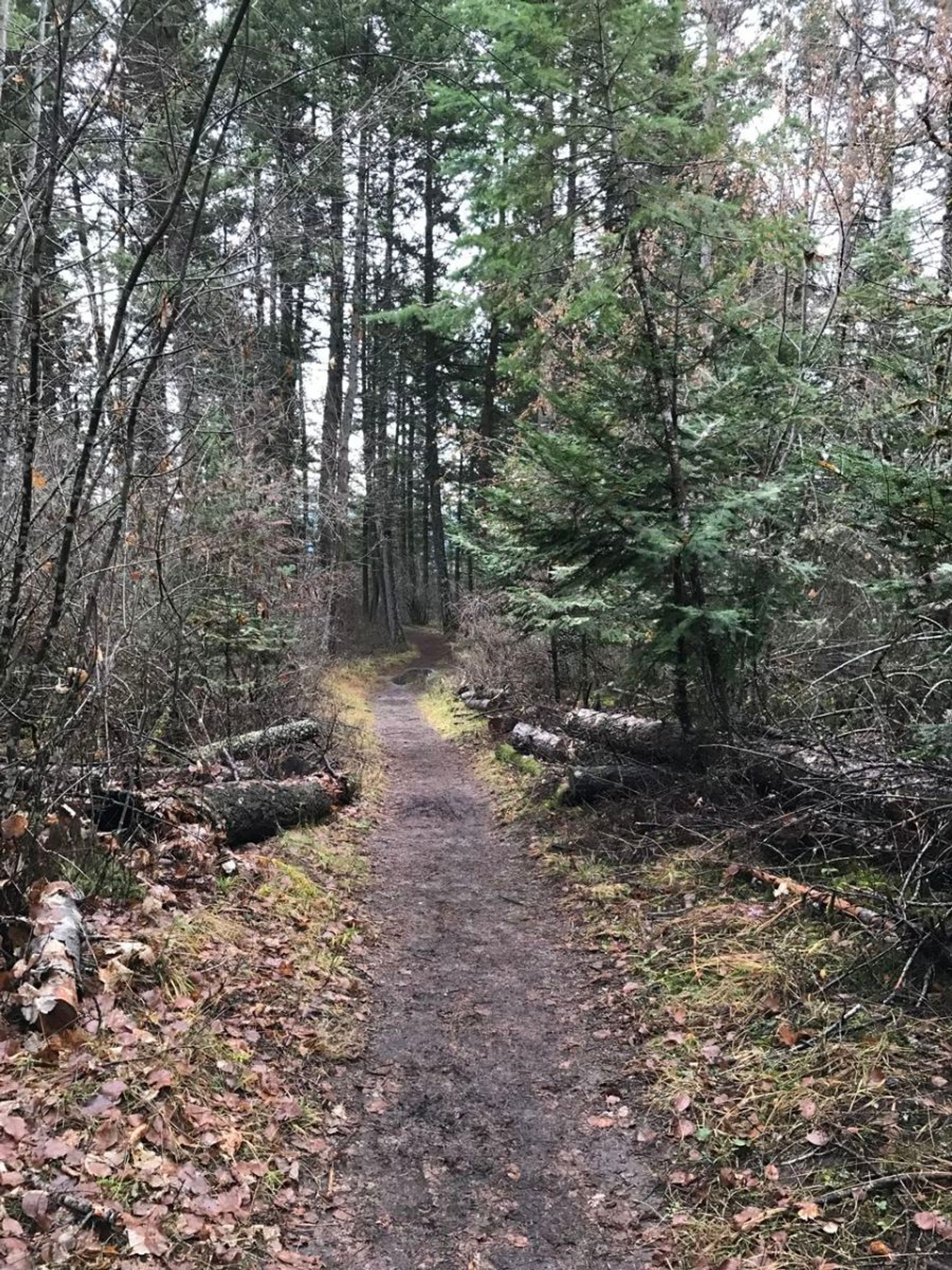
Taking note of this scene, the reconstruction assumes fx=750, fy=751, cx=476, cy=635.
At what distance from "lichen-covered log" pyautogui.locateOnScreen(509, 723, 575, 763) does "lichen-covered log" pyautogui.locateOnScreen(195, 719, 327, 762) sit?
287 cm

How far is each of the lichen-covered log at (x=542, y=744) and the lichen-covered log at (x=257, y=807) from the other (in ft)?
10.1

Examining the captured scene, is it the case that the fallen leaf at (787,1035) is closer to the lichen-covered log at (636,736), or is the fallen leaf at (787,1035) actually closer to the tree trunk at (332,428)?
the lichen-covered log at (636,736)

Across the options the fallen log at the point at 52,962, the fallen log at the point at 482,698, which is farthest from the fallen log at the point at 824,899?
the fallen log at the point at 482,698

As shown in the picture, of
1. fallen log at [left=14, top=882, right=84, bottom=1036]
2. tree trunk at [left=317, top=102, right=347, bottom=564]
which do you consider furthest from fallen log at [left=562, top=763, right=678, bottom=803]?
tree trunk at [left=317, top=102, right=347, bottom=564]

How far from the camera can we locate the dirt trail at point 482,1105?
290cm

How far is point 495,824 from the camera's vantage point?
852cm

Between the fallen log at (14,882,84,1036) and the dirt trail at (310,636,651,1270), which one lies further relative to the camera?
the fallen log at (14,882,84,1036)

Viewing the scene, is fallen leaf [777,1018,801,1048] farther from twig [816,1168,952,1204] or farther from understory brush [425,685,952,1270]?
twig [816,1168,952,1204]

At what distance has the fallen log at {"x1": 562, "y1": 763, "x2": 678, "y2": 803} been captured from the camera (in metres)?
7.08

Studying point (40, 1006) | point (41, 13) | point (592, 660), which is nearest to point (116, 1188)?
point (40, 1006)

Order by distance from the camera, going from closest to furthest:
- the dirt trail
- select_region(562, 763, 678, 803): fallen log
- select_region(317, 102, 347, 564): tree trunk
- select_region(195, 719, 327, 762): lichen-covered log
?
the dirt trail → select_region(562, 763, 678, 803): fallen log → select_region(195, 719, 327, 762): lichen-covered log → select_region(317, 102, 347, 564): tree trunk

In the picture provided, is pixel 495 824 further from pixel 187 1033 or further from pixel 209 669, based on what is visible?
pixel 187 1033

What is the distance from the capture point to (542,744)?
1005 cm

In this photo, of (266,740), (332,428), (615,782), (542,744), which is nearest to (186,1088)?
(615,782)
